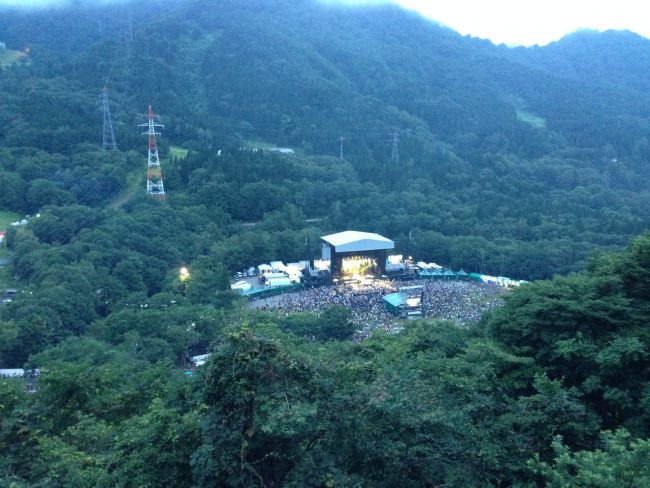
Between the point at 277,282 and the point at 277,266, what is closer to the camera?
the point at 277,282

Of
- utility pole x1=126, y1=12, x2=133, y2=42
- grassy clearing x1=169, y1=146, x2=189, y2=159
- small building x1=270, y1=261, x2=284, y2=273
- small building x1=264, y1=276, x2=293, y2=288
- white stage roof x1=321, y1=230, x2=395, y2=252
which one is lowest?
small building x1=270, y1=261, x2=284, y2=273

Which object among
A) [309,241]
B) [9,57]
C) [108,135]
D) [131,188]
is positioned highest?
[9,57]

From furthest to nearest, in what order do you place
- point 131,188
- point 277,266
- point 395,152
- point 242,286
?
point 395,152 → point 131,188 → point 277,266 → point 242,286

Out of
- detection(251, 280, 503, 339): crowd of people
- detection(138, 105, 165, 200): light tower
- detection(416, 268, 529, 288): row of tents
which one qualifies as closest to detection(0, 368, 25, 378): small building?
detection(251, 280, 503, 339): crowd of people

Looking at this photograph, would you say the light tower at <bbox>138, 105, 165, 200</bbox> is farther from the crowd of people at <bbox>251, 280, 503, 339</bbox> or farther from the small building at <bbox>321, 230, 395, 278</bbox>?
the crowd of people at <bbox>251, 280, 503, 339</bbox>

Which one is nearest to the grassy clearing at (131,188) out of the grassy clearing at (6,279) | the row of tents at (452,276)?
the grassy clearing at (6,279)

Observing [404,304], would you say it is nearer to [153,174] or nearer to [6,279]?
[6,279]

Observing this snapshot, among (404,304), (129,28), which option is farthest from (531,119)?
(404,304)
